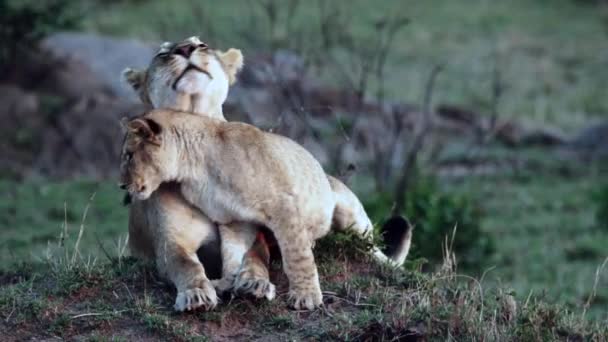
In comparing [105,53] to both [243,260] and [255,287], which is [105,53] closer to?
[243,260]

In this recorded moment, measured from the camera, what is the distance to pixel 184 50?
647 cm

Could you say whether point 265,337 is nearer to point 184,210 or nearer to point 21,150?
point 184,210

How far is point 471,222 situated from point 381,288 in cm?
625

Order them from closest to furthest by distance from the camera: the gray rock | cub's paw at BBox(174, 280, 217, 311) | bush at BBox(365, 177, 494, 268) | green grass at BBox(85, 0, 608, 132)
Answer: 1. cub's paw at BBox(174, 280, 217, 311)
2. bush at BBox(365, 177, 494, 268)
3. the gray rock
4. green grass at BBox(85, 0, 608, 132)

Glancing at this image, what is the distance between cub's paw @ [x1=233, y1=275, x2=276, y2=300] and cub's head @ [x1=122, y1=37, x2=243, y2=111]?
990 millimetres

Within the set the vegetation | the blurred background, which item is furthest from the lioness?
the blurred background

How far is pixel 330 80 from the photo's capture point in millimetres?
20281

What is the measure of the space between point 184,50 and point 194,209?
78 cm

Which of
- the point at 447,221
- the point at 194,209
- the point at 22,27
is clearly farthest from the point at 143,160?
the point at 22,27

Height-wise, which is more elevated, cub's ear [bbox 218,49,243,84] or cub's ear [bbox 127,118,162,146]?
cub's ear [bbox 218,49,243,84]

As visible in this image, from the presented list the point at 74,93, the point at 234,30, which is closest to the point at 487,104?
the point at 234,30

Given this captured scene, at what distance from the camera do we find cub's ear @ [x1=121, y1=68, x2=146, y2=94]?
6956 mm

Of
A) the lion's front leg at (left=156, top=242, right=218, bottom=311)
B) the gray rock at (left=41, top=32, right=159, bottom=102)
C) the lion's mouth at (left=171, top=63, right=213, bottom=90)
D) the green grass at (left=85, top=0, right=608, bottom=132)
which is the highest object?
the lion's mouth at (left=171, top=63, right=213, bottom=90)

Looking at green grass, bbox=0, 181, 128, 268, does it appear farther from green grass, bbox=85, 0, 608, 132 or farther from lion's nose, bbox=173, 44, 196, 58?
lion's nose, bbox=173, 44, 196, 58
